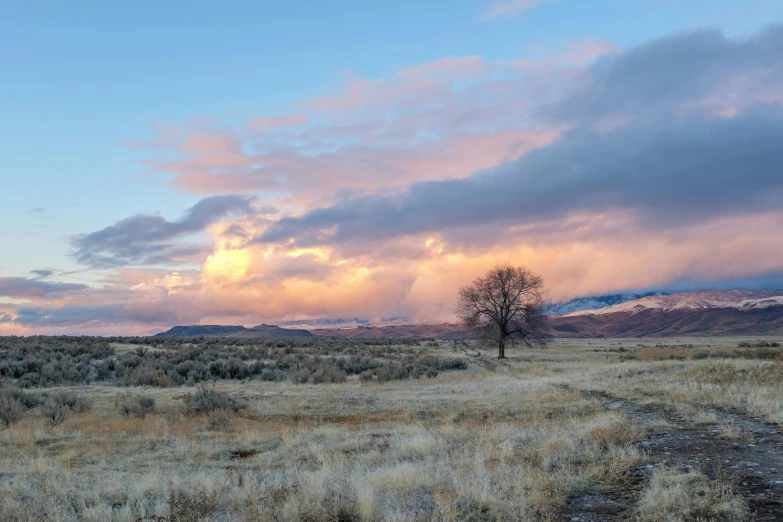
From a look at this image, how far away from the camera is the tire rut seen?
25.0 ft

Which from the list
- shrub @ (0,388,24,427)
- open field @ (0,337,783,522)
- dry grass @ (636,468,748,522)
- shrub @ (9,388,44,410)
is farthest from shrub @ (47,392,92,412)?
dry grass @ (636,468,748,522)

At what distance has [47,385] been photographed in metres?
28.0

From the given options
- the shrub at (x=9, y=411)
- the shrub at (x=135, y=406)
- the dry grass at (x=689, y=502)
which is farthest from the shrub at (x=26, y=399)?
the dry grass at (x=689, y=502)

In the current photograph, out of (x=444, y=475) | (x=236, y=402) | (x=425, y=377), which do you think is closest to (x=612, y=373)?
(x=425, y=377)

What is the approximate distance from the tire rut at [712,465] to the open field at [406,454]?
0.04 m

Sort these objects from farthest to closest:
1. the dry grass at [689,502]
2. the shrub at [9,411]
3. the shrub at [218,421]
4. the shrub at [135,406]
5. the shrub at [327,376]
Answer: the shrub at [327,376]
the shrub at [135,406]
the shrub at [9,411]
the shrub at [218,421]
the dry grass at [689,502]

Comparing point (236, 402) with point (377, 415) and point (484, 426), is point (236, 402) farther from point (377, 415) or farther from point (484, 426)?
point (484, 426)

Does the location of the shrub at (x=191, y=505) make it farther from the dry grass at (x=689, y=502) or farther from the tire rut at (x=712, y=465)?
the dry grass at (x=689, y=502)

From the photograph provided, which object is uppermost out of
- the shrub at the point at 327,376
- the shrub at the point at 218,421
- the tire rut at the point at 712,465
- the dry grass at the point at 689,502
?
the dry grass at the point at 689,502

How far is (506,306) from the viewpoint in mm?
58469

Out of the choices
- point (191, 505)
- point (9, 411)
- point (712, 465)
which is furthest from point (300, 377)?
point (712, 465)

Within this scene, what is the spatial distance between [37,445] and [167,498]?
331 inches

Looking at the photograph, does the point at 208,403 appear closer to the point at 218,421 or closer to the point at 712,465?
the point at 218,421

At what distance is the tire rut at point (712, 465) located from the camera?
7617 mm
